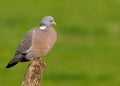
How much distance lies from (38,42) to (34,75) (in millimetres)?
533

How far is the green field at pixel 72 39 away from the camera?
55.6ft

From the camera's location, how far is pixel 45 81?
53.9ft

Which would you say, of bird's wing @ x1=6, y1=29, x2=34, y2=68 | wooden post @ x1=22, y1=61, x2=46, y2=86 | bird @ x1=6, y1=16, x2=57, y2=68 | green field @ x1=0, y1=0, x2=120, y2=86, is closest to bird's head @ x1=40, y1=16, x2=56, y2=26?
bird @ x1=6, y1=16, x2=57, y2=68

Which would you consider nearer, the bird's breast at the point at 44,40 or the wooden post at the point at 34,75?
the wooden post at the point at 34,75

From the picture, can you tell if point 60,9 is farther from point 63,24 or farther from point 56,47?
point 56,47

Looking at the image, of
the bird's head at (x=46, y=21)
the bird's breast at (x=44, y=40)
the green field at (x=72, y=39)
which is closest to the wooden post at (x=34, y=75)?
the bird's breast at (x=44, y=40)

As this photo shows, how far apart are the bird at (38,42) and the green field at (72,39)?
624cm

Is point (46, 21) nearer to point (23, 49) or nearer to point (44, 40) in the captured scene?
point (44, 40)

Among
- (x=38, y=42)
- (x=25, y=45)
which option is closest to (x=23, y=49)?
(x=25, y=45)

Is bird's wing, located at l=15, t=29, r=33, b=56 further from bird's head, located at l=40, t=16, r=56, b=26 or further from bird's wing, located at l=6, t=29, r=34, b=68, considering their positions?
bird's head, located at l=40, t=16, r=56, b=26

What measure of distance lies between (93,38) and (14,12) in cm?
335

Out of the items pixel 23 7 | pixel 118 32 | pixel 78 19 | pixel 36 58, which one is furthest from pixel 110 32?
pixel 36 58

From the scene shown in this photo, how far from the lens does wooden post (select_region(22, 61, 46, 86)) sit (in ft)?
29.5

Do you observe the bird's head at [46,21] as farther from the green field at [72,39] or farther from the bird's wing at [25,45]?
the green field at [72,39]
